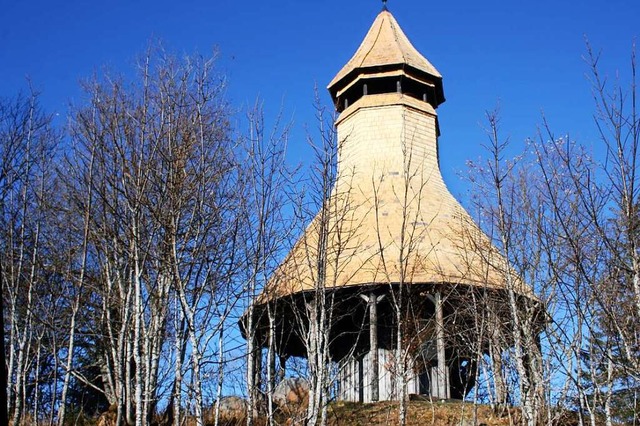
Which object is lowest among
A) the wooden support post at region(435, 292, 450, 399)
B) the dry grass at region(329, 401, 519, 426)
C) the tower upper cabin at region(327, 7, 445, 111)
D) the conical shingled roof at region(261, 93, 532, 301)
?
the dry grass at region(329, 401, 519, 426)

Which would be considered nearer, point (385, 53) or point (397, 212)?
point (397, 212)

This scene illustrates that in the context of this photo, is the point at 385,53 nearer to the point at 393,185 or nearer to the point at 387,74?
the point at 387,74

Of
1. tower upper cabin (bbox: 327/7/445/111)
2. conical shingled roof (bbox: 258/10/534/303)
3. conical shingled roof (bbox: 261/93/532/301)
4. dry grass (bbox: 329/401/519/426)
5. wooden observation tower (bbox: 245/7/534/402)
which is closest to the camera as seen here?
dry grass (bbox: 329/401/519/426)

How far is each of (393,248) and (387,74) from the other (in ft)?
21.1

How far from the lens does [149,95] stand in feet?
31.5

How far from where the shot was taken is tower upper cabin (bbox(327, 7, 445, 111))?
22016 millimetres

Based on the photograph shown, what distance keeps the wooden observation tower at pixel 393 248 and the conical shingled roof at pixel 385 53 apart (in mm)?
34

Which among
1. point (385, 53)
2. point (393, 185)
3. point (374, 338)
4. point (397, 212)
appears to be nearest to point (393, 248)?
point (397, 212)

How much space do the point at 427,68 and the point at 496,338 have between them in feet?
40.2

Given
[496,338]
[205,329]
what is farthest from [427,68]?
[205,329]

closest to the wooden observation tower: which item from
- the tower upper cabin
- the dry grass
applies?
the tower upper cabin

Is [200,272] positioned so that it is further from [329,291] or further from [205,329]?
[329,291]

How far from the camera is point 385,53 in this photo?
22.5m

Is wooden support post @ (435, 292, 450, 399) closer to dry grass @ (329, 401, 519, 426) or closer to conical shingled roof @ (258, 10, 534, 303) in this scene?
conical shingled roof @ (258, 10, 534, 303)
